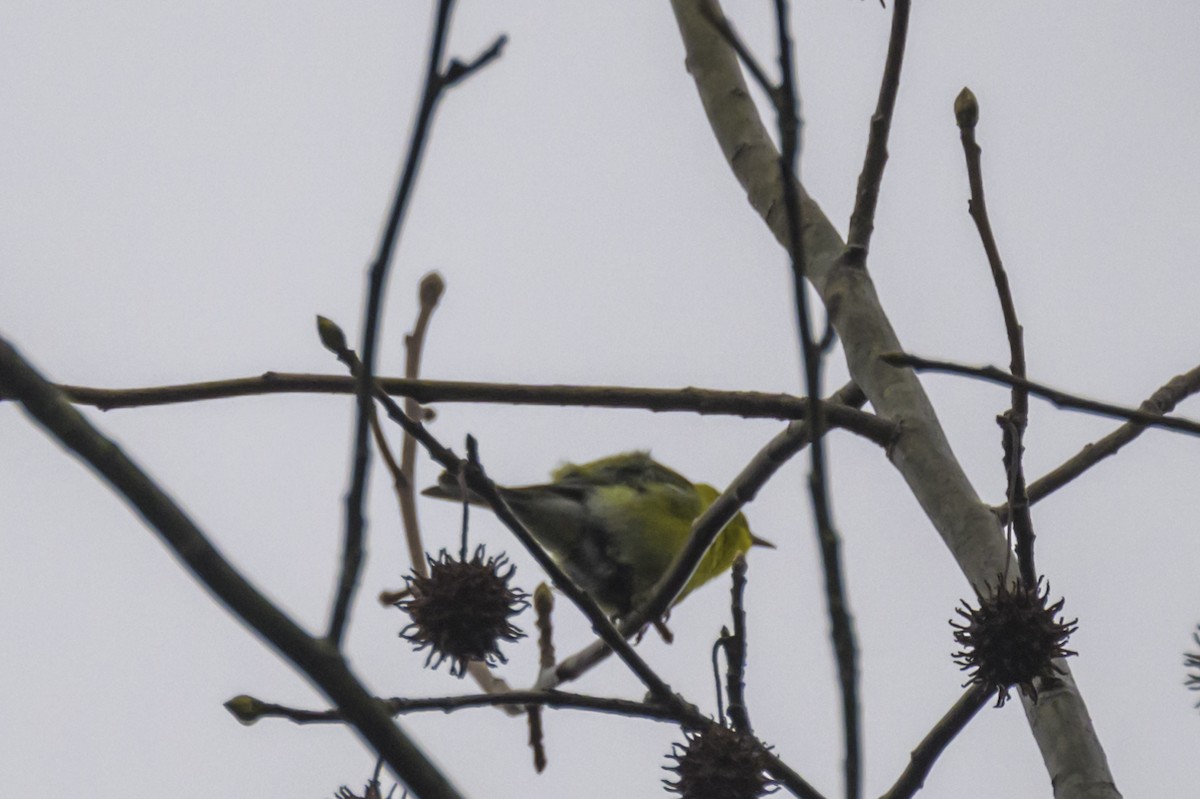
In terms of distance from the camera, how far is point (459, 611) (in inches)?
88.7

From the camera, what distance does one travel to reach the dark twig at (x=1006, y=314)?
2.11m

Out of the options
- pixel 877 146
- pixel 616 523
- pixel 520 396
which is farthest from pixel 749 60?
pixel 616 523

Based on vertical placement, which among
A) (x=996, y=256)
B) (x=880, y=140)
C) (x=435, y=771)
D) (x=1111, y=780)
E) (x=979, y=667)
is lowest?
(x=435, y=771)

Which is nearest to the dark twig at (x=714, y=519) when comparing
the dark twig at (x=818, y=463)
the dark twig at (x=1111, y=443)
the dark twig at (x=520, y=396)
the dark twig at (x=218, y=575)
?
the dark twig at (x=520, y=396)

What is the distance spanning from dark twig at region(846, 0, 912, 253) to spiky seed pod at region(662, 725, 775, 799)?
1167 mm

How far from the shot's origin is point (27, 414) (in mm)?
1229

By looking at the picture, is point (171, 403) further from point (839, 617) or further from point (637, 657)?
point (839, 617)

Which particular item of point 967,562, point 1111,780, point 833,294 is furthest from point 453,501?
point 1111,780

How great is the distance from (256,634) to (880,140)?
1.87 m

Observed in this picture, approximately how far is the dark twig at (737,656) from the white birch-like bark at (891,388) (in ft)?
1.43

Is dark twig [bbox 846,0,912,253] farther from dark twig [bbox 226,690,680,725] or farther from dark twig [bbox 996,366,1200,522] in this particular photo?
dark twig [bbox 226,690,680,725]

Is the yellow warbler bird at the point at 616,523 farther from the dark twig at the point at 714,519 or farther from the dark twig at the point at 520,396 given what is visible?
the dark twig at the point at 520,396

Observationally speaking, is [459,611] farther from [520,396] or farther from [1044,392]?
[1044,392]

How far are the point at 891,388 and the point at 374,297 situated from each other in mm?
1514
